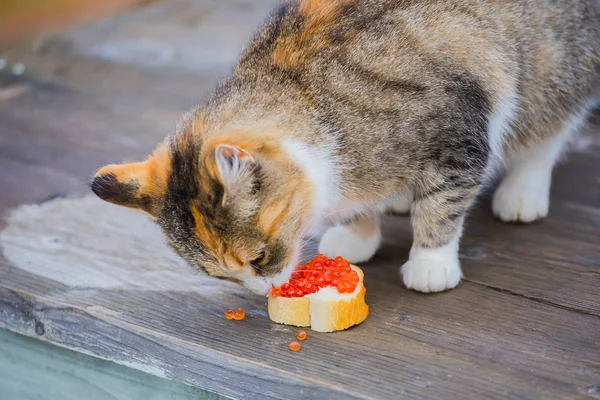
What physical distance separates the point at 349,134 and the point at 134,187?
48 cm

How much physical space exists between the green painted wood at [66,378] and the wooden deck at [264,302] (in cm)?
5

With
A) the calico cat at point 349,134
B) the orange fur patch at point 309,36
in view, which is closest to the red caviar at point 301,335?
the calico cat at point 349,134

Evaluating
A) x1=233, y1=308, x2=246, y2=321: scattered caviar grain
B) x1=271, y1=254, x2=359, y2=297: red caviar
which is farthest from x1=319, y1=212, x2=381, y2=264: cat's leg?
x1=233, y1=308, x2=246, y2=321: scattered caviar grain

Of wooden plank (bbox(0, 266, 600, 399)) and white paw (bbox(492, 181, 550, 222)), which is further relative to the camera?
white paw (bbox(492, 181, 550, 222))

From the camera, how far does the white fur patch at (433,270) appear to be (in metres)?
1.84

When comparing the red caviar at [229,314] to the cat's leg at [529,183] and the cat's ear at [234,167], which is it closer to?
the cat's ear at [234,167]

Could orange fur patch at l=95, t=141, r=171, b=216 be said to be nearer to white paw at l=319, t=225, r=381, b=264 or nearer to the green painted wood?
the green painted wood

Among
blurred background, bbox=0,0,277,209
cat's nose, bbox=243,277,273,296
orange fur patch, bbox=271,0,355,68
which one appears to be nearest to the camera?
cat's nose, bbox=243,277,273,296

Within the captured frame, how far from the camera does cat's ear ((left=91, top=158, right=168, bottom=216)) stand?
5.39ft

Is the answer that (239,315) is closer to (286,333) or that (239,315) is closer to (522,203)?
(286,333)

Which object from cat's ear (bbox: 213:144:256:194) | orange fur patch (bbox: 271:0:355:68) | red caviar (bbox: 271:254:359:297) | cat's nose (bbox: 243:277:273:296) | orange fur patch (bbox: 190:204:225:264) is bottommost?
red caviar (bbox: 271:254:359:297)

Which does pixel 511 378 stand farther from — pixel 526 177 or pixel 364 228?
pixel 526 177

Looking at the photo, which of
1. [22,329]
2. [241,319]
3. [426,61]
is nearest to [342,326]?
[241,319]

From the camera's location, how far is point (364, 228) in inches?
80.3
